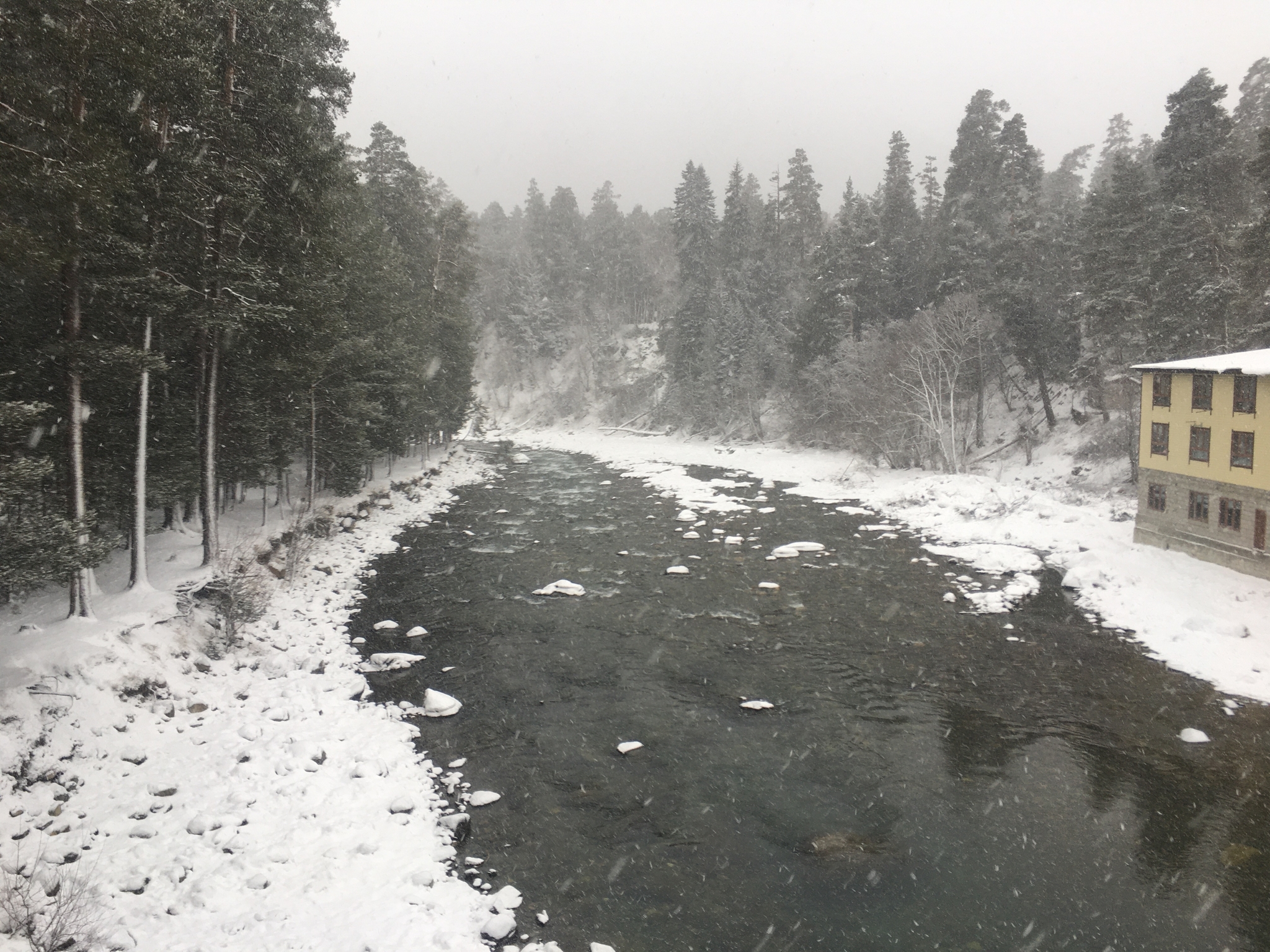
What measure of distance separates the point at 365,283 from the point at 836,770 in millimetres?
23789

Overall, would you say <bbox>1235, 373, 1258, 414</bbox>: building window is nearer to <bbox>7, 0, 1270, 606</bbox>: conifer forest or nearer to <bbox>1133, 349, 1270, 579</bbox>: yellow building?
<bbox>1133, 349, 1270, 579</bbox>: yellow building

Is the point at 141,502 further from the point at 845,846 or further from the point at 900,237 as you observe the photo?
the point at 900,237

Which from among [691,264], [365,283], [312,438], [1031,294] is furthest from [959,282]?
[312,438]

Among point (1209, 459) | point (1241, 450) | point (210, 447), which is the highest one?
point (1241, 450)

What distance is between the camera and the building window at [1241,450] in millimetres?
19094

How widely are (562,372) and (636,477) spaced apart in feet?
160

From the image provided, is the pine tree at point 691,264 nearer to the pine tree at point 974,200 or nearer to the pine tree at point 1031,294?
the pine tree at point 974,200

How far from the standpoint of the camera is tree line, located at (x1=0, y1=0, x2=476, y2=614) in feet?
30.7

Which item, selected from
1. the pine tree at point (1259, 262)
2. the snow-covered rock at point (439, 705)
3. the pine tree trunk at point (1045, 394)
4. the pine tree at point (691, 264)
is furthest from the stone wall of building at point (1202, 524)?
the pine tree at point (691, 264)

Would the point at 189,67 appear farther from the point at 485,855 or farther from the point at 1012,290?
the point at 1012,290

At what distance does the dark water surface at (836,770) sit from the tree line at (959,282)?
68.9 feet

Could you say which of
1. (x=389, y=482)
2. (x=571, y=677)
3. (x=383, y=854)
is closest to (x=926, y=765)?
(x=571, y=677)

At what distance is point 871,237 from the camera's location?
51.0 m

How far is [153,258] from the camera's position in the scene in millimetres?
12336
